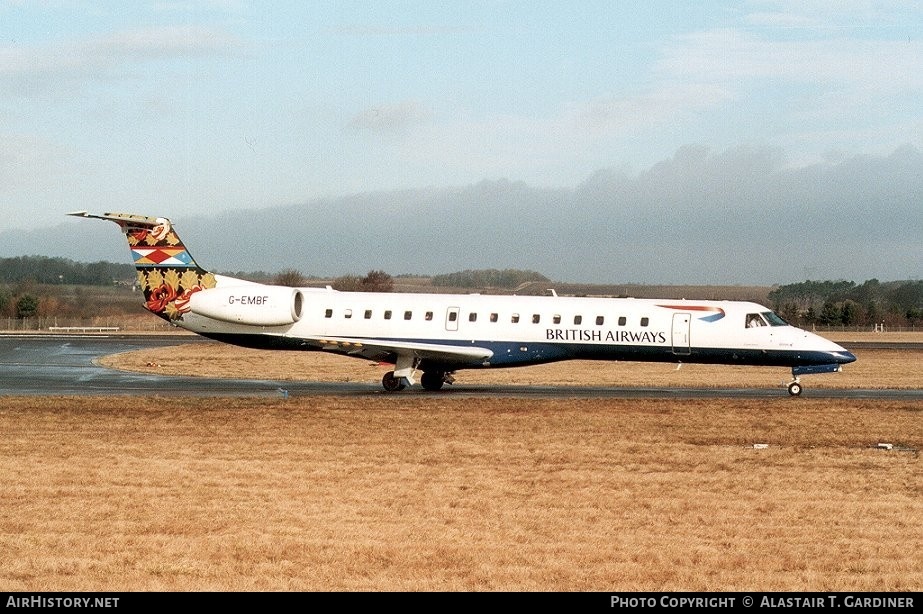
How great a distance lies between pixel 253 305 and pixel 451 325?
220 inches

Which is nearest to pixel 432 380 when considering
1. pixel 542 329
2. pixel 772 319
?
pixel 542 329

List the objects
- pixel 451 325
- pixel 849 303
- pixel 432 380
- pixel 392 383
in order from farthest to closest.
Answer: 1. pixel 849 303
2. pixel 432 380
3. pixel 392 383
4. pixel 451 325

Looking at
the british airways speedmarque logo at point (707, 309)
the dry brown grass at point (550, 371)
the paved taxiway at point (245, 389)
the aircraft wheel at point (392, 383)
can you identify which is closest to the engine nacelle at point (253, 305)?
the paved taxiway at point (245, 389)

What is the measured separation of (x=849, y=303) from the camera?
97.7 meters

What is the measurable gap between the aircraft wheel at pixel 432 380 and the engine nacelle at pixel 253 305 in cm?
389

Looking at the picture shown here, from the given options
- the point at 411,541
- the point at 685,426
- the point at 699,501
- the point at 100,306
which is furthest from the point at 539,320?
the point at 100,306

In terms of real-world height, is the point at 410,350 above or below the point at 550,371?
above

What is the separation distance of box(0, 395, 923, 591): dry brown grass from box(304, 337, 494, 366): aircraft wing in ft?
20.6

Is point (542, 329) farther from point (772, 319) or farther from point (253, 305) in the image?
point (253, 305)

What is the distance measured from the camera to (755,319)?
30.0 m

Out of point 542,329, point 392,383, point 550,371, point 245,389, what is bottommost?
point 245,389

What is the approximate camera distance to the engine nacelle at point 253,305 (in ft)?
105

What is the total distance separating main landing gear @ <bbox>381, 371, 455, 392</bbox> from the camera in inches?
1235

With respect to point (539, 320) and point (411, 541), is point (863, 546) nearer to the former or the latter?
point (411, 541)
